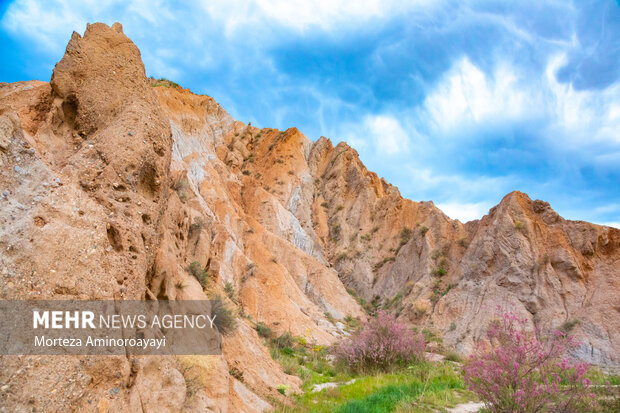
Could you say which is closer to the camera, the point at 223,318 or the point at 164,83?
the point at 223,318

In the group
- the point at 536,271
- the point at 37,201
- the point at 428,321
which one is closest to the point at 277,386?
the point at 37,201

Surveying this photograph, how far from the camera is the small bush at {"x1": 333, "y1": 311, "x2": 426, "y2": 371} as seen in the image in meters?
11.1

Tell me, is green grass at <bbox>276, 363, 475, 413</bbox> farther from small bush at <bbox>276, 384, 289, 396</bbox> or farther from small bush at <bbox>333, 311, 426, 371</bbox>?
small bush at <bbox>333, 311, 426, 371</bbox>

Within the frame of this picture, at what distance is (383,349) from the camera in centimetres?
1112

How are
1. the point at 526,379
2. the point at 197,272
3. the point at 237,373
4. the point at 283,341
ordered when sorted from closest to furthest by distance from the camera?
the point at 526,379
the point at 237,373
the point at 197,272
the point at 283,341

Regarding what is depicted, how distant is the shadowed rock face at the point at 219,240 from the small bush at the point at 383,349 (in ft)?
8.89

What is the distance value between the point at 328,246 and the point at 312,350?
62.1 feet

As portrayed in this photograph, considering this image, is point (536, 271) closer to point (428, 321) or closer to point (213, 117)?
point (428, 321)

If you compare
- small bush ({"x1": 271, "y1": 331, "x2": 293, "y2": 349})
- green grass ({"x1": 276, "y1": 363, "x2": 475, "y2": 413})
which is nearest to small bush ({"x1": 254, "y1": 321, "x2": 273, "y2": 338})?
small bush ({"x1": 271, "y1": 331, "x2": 293, "y2": 349})

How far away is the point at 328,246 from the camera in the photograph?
3400 centimetres

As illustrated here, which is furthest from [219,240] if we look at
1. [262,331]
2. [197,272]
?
[197,272]

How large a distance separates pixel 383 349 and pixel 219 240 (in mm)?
9461

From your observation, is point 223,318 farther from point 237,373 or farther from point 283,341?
point 283,341

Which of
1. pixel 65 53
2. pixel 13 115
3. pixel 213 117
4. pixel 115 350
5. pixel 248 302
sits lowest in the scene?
pixel 115 350
